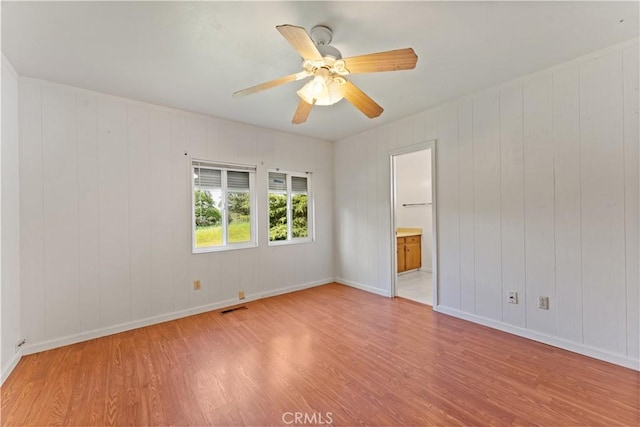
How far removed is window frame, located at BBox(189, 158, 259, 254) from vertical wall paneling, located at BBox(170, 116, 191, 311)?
6 centimetres

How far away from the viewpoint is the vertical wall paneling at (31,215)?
2.44m

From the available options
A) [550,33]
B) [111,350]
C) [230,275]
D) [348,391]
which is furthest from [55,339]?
[550,33]

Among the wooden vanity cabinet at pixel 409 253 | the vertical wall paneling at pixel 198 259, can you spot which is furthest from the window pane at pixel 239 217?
the wooden vanity cabinet at pixel 409 253

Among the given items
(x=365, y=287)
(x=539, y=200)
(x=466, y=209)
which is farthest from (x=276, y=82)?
(x=365, y=287)

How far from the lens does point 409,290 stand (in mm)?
4320

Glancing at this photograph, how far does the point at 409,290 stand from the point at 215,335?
2.95 meters

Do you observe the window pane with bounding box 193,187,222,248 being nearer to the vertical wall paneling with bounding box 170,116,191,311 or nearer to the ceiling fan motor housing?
the vertical wall paneling with bounding box 170,116,191,311

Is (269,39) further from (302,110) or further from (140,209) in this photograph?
(140,209)

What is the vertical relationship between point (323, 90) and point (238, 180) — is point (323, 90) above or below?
above

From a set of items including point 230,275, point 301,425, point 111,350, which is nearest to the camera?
point 301,425

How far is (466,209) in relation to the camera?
3096 millimetres

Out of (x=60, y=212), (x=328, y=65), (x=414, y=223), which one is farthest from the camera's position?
(x=414, y=223)

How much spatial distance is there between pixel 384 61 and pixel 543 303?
8.54 ft

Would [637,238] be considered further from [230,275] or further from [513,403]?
[230,275]
